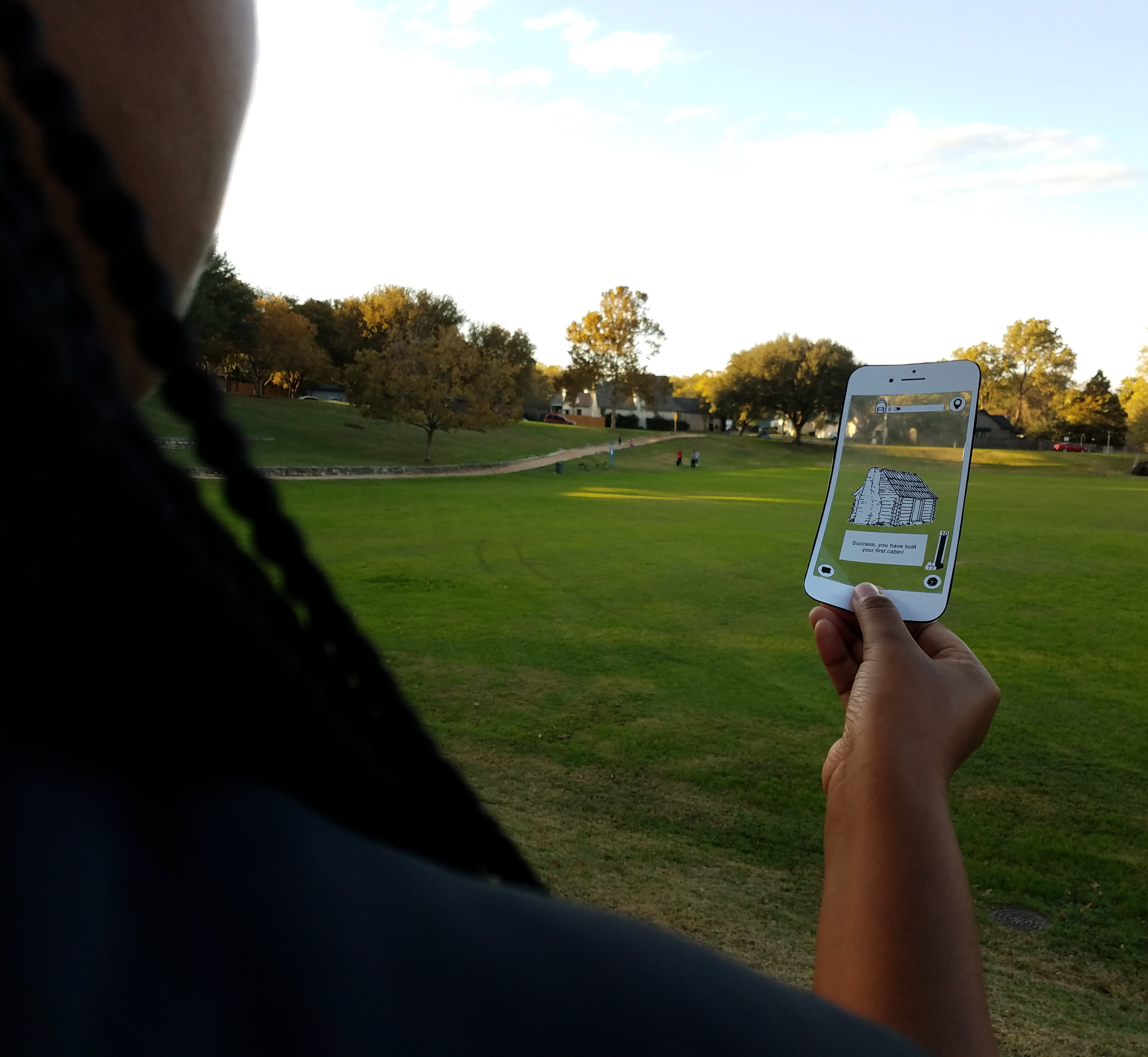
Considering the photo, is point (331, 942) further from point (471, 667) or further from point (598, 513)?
point (598, 513)

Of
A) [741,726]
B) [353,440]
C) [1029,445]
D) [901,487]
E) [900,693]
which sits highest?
[1029,445]

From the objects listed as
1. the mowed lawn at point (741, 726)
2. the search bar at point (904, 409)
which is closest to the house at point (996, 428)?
the mowed lawn at point (741, 726)

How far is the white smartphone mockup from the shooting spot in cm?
257

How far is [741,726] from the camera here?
6785 mm

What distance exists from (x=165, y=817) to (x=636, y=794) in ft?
17.3

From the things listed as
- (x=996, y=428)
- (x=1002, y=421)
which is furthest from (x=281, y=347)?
(x=1002, y=421)

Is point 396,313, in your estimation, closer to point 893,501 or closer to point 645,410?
point 645,410

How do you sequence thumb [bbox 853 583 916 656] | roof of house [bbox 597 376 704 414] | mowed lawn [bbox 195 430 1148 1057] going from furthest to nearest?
1. roof of house [bbox 597 376 704 414]
2. mowed lawn [bbox 195 430 1148 1057]
3. thumb [bbox 853 583 916 656]

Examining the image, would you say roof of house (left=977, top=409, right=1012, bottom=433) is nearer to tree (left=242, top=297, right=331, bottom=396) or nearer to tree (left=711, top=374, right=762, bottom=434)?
tree (left=711, top=374, right=762, bottom=434)

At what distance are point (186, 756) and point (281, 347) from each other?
2293 inches

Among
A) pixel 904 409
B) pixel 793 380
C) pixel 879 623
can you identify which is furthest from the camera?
pixel 793 380

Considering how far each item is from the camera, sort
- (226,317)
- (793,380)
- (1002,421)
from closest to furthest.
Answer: (226,317)
(793,380)
(1002,421)

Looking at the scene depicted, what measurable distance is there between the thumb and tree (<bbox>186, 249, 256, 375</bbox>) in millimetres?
37382

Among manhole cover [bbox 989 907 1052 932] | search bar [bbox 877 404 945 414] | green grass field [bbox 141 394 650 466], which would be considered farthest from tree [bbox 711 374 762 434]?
search bar [bbox 877 404 945 414]
